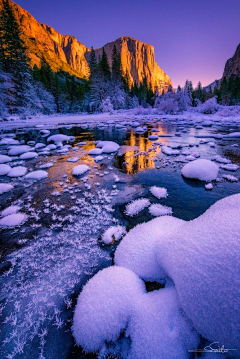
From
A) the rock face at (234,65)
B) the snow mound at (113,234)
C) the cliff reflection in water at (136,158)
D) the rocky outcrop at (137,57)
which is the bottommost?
the snow mound at (113,234)

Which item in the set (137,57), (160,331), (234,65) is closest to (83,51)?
(137,57)

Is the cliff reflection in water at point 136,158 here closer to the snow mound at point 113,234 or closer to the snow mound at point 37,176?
the snow mound at point 37,176

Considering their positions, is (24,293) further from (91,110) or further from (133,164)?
(91,110)

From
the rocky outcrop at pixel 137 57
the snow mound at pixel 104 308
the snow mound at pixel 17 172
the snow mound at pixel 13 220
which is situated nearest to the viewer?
the snow mound at pixel 104 308

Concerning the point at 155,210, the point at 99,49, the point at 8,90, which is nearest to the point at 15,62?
the point at 8,90

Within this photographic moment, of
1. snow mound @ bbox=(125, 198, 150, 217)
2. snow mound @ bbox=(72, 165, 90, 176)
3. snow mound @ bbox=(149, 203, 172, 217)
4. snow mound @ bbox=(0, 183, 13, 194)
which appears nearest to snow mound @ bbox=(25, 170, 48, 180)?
snow mound @ bbox=(0, 183, 13, 194)

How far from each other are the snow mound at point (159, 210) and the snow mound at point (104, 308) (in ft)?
4.19

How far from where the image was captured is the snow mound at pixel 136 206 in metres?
A: 2.71

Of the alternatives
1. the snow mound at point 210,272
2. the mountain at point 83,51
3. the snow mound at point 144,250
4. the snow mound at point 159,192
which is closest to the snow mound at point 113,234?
the snow mound at point 144,250

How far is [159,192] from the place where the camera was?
329 cm

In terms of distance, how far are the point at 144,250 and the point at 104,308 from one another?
0.67 meters

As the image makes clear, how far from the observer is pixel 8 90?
17984 millimetres

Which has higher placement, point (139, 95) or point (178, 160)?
point (139, 95)

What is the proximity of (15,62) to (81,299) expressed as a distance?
89.6ft
